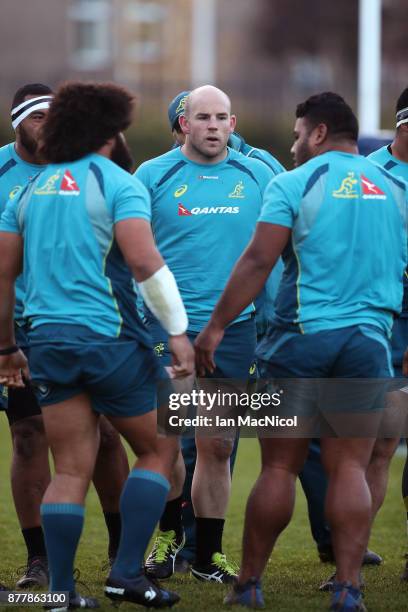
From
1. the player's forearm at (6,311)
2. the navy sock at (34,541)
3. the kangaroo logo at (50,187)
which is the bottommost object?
the navy sock at (34,541)

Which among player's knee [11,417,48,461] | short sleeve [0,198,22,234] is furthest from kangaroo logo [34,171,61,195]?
player's knee [11,417,48,461]

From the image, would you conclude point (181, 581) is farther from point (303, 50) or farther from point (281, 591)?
point (303, 50)

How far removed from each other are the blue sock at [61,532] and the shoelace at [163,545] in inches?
46.9

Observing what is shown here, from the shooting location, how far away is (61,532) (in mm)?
5395

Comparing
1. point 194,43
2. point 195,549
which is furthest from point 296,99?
point 195,549

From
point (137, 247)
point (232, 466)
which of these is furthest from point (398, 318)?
point (137, 247)

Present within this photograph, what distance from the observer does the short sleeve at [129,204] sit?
209 inches

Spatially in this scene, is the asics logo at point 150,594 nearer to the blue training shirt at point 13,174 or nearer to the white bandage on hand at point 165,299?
the white bandage on hand at point 165,299

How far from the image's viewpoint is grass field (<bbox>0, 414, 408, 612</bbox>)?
5.89 metres

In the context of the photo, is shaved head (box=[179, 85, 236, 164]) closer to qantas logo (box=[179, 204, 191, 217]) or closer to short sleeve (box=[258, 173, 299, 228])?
qantas logo (box=[179, 204, 191, 217])

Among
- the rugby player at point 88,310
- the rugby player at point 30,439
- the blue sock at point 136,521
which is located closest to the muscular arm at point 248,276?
the rugby player at point 88,310

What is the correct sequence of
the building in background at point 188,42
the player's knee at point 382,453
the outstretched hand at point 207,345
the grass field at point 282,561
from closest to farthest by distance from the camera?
the outstretched hand at point 207,345 → the grass field at point 282,561 → the player's knee at point 382,453 → the building in background at point 188,42

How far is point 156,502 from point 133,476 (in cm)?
16

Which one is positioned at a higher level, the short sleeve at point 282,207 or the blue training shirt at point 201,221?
the short sleeve at point 282,207
